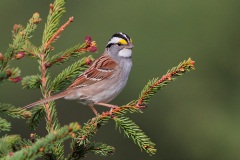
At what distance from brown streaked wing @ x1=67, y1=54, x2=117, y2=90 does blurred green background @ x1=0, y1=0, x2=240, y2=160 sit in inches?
222

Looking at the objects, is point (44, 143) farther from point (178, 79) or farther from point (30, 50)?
point (178, 79)

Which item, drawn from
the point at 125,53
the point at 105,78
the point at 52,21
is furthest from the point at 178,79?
the point at 52,21

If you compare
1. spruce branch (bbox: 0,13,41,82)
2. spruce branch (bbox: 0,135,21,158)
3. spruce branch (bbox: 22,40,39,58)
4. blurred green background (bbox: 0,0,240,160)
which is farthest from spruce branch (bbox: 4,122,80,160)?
blurred green background (bbox: 0,0,240,160)

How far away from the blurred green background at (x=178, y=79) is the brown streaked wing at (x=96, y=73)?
18.5 feet

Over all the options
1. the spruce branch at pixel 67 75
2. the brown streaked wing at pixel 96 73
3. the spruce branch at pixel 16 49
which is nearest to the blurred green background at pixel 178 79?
the brown streaked wing at pixel 96 73

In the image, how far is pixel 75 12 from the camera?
1527 cm

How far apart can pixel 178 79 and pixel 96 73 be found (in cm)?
717

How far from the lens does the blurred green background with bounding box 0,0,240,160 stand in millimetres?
11156

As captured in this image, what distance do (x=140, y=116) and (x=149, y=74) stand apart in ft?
3.23

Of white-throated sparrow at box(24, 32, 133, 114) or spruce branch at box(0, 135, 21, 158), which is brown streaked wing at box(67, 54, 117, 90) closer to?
white-throated sparrow at box(24, 32, 133, 114)

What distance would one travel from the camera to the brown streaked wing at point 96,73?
4.94 metres

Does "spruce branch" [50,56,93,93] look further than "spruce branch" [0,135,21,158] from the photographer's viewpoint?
Yes

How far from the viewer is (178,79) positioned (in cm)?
1207

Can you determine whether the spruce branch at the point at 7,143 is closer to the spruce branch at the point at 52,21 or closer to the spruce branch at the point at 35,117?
the spruce branch at the point at 35,117
